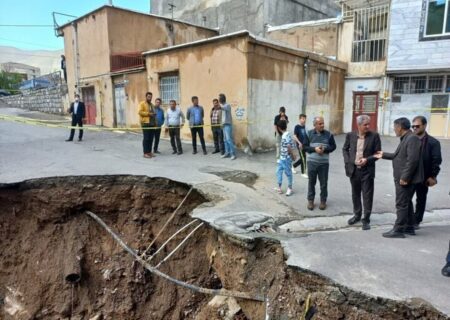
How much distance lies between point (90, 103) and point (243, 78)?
11339 millimetres

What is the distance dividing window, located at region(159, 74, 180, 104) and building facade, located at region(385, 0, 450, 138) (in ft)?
33.0

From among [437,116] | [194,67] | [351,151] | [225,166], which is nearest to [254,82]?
[194,67]

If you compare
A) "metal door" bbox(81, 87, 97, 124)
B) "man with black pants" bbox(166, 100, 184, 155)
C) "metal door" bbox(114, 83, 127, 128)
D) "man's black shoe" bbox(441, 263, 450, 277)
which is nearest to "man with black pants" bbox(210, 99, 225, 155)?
"man with black pants" bbox(166, 100, 184, 155)

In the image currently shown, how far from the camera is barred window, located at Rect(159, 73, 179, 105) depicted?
12.9 m

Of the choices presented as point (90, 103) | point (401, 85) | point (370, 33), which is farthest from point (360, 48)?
point (90, 103)

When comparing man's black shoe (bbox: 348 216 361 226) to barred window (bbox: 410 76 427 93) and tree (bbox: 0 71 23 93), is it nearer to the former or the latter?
barred window (bbox: 410 76 427 93)

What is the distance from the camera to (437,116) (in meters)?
15.2

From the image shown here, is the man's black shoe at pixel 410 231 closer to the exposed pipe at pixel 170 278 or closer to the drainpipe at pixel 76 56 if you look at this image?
the exposed pipe at pixel 170 278

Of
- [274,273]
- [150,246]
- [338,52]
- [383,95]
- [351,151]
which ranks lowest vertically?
[150,246]

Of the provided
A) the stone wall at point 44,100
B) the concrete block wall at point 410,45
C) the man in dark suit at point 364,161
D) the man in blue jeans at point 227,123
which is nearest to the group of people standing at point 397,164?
the man in dark suit at point 364,161

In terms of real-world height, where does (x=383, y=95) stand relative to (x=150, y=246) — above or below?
above

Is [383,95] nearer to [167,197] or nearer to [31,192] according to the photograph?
[167,197]

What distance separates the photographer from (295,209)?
19.4 feet

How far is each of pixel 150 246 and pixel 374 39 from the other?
49.7 feet
